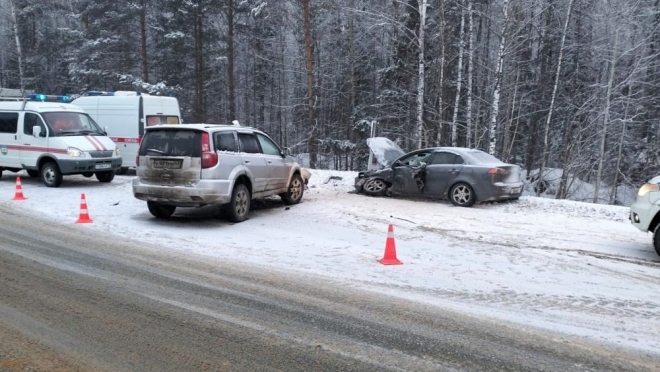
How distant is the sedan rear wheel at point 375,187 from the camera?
43.5 ft

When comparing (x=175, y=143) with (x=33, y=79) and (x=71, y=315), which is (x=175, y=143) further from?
(x=33, y=79)

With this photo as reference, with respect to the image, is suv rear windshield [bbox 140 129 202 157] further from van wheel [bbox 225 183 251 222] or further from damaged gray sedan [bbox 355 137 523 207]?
damaged gray sedan [bbox 355 137 523 207]

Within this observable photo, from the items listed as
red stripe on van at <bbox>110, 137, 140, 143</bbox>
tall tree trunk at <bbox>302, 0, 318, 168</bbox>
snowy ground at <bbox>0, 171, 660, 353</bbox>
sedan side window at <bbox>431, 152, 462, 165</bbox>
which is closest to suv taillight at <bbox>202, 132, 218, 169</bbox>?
snowy ground at <bbox>0, 171, 660, 353</bbox>

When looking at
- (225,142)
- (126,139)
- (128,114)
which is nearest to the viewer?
(225,142)

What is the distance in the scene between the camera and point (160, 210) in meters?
9.62

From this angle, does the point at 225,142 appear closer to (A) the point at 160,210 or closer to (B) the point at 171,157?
(B) the point at 171,157

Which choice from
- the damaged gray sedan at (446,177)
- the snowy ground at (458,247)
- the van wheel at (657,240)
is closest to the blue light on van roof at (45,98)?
the snowy ground at (458,247)

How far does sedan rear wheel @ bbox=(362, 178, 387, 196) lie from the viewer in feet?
43.5

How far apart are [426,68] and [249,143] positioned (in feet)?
56.5

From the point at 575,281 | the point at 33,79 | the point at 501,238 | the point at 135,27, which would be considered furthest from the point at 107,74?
the point at 575,281

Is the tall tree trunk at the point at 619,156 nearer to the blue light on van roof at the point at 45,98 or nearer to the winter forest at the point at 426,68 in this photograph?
the winter forest at the point at 426,68

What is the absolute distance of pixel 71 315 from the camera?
15.0ft

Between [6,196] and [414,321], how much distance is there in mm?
11559

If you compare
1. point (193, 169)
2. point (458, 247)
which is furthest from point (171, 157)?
point (458, 247)
